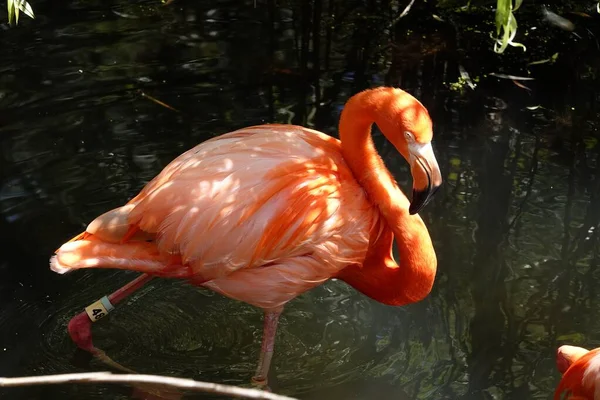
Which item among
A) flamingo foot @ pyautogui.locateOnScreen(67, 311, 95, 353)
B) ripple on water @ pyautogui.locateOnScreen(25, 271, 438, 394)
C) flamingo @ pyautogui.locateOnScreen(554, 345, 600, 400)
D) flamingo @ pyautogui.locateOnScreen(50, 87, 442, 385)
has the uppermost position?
flamingo @ pyautogui.locateOnScreen(50, 87, 442, 385)

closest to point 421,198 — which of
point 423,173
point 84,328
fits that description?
point 423,173

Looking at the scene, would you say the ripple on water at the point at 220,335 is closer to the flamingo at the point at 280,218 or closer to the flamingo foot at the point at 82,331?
the flamingo foot at the point at 82,331

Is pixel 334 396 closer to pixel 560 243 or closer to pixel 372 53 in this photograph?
pixel 560 243

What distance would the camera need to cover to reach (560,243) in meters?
4.09

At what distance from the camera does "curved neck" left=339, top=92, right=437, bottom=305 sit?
3.23 meters

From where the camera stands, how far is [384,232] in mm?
3389

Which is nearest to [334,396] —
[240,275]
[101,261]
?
[240,275]

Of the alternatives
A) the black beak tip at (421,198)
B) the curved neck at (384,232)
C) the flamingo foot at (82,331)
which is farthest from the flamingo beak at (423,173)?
the flamingo foot at (82,331)

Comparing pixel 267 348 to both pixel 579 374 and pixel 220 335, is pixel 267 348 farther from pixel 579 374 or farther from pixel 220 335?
pixel 579 374

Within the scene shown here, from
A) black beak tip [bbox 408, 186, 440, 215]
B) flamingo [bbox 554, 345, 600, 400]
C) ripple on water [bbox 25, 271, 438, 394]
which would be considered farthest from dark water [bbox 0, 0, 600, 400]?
black beak tip [bbox 408, 186, 440, 215]

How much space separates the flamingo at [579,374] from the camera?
8.20 ft

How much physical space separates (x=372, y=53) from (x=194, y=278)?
314 centimetres

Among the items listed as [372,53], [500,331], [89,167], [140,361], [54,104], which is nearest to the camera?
[140,361]

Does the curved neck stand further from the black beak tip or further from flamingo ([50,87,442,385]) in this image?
the black beak tip
